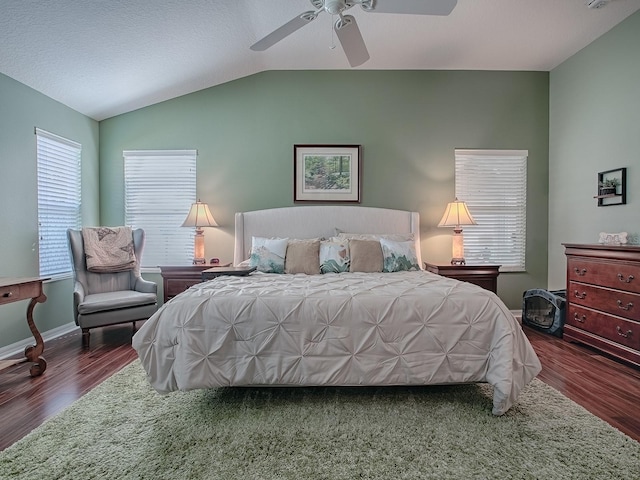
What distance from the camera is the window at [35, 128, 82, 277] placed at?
11.6 ft

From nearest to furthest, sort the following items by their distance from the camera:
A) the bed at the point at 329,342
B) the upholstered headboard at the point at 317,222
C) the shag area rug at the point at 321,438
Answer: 1. the shag area rug at the point at 321,438
2. the bed at the point at 329,342
3. the upholstered headboard at the point at 317,222

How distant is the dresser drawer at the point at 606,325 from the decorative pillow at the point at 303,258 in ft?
8.66

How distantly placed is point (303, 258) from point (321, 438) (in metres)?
1.84

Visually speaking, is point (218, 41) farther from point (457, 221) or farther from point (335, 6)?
point (457, 221)

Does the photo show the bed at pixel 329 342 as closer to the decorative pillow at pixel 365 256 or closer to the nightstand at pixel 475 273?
the decorative pillow at pixel 365 256

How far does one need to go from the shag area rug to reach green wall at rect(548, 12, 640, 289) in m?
2.37

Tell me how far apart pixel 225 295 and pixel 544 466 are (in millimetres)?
1886

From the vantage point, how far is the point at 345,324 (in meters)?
2.07

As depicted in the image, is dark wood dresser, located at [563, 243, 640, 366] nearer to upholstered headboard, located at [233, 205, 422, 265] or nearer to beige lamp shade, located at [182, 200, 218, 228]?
upholstered headboard, located at [233, 205, 422, 265]

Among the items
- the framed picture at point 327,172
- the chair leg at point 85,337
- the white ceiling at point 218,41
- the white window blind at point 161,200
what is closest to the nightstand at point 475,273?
the framed picture at point 327,172

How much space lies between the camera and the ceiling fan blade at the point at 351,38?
2355 mm

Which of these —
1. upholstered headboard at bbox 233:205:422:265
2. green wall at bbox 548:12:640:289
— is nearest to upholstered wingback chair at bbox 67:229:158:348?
upholstered headboard at bbox 233:205:422:265

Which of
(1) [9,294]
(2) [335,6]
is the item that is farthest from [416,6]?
(1) [9,294]

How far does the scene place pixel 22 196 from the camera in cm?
330
